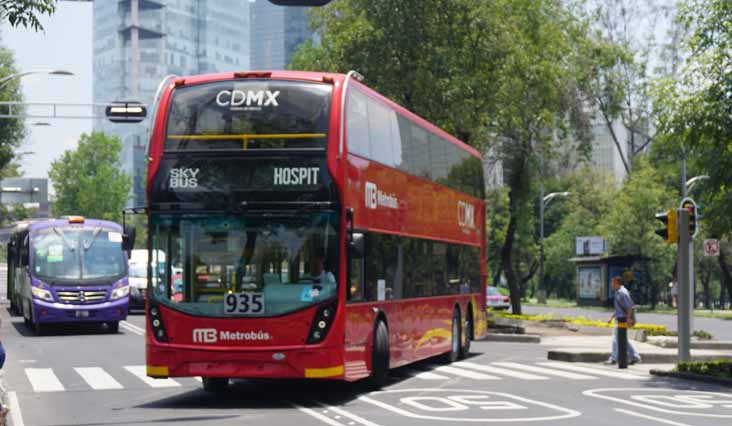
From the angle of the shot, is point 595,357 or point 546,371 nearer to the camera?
point 546,371

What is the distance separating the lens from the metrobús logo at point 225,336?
15.7 meters

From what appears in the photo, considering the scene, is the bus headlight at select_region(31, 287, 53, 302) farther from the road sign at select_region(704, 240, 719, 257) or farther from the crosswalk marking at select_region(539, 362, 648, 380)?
the road sign at select_region(704, 240, 719, 257)

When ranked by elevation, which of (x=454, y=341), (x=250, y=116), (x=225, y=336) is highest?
(x=250, y=116)

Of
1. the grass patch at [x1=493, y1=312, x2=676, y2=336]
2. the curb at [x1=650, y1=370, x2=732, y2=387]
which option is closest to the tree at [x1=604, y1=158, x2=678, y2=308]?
the grass patch at [x1=493, y1=312, x2=676, y2=336]

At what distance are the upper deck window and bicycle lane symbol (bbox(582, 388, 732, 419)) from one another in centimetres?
518

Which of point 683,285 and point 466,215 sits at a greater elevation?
point 466,215

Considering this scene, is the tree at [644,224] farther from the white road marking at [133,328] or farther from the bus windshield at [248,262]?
the bus windshield at [248,262]

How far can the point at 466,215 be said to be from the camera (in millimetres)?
25031

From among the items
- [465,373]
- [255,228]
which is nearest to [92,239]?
[465,373]

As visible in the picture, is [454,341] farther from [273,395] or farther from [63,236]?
[63,236]

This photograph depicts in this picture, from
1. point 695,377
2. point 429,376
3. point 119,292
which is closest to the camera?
point 695,377

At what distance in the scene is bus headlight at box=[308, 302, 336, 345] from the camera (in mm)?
15766

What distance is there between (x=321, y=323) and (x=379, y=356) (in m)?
2.27

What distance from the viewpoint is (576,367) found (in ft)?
76.9
